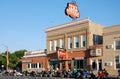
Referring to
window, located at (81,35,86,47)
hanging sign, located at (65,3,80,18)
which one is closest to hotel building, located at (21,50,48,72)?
hanging sign, located at (65,3,80,18)

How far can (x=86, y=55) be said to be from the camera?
45.8 m

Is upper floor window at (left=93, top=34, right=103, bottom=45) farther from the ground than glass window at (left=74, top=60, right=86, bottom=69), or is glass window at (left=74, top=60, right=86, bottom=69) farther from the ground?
upper floor window at (left=93, top=34, right=103, bottom=45)

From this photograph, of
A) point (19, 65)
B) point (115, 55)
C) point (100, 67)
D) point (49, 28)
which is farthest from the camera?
point (19, 65)

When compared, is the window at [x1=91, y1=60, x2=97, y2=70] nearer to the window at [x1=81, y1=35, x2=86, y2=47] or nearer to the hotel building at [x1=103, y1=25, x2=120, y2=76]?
the hotel building at [x1=103, y1=25, x2=120, y2=76]

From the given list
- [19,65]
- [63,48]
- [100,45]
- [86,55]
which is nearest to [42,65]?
[63,48]

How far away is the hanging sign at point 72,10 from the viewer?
51.6 metres

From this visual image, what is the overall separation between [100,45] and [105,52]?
155 cm

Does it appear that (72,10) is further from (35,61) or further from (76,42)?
(35,61)

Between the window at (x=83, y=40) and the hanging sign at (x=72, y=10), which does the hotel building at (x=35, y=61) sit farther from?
the window at (x=83, y=40)

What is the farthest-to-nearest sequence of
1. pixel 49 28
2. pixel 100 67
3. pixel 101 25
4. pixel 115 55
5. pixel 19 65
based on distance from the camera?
pixel 19 65, pixel 49 28, pixel 101 25, pixel 100 67, pixel 115 55

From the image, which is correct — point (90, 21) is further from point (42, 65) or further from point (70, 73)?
point (42, 65)

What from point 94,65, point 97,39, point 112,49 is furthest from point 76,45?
point 112,49

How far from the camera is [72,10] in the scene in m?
52.6

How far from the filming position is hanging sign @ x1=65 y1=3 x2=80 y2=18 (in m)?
51.6
